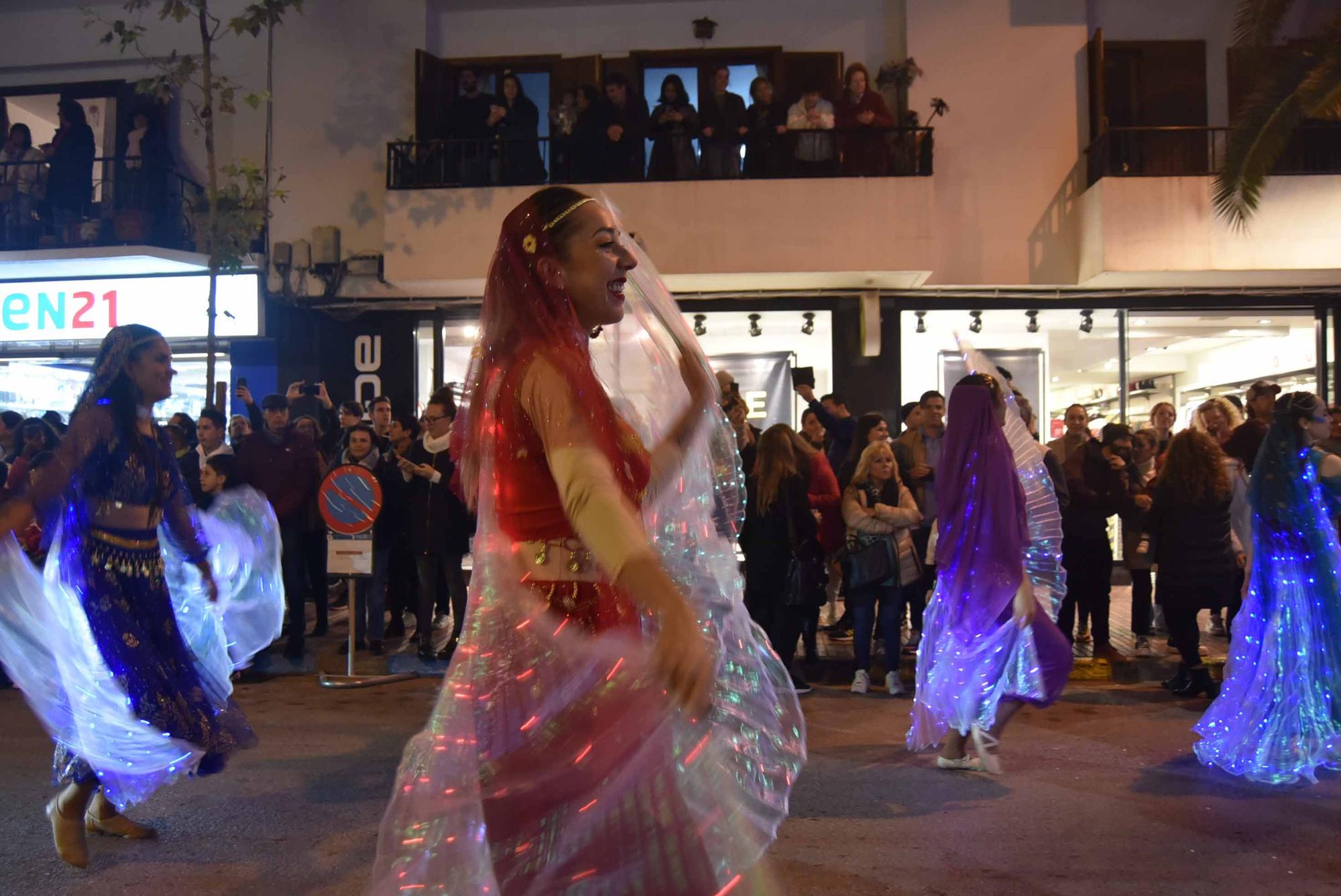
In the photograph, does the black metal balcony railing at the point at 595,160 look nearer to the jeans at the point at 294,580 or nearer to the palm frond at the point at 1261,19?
the palm frond at the point at 1261,19

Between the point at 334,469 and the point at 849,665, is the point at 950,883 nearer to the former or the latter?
the point at 849,665

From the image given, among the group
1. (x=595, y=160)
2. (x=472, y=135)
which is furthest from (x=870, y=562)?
(x=472, y=135)

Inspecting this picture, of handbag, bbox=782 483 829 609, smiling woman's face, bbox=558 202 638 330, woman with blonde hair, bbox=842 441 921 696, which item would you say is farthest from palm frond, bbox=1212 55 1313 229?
smiling woman's face, bbox=558 202 638 330

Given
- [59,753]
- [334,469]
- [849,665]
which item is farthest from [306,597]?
[59,753]

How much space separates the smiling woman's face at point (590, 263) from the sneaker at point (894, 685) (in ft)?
20.4

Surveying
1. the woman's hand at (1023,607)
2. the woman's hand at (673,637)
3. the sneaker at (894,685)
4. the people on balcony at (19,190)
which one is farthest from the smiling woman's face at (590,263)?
the people on balcony at (19,190)

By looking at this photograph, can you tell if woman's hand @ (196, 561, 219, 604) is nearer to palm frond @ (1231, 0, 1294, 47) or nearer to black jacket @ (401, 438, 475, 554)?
black jacket @ (401, 438, 475, 554)

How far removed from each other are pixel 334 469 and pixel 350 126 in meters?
7.78

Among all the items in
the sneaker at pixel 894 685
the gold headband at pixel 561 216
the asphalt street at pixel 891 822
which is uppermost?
the gold headband at pixel 561 216

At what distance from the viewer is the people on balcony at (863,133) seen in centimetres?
1321

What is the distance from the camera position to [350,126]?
1466 cm

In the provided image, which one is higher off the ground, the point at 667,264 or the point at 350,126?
the point at 350,126

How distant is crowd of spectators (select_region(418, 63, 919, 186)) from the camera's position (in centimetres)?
1332

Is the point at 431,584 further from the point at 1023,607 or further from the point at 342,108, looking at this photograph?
the point at 342,108
